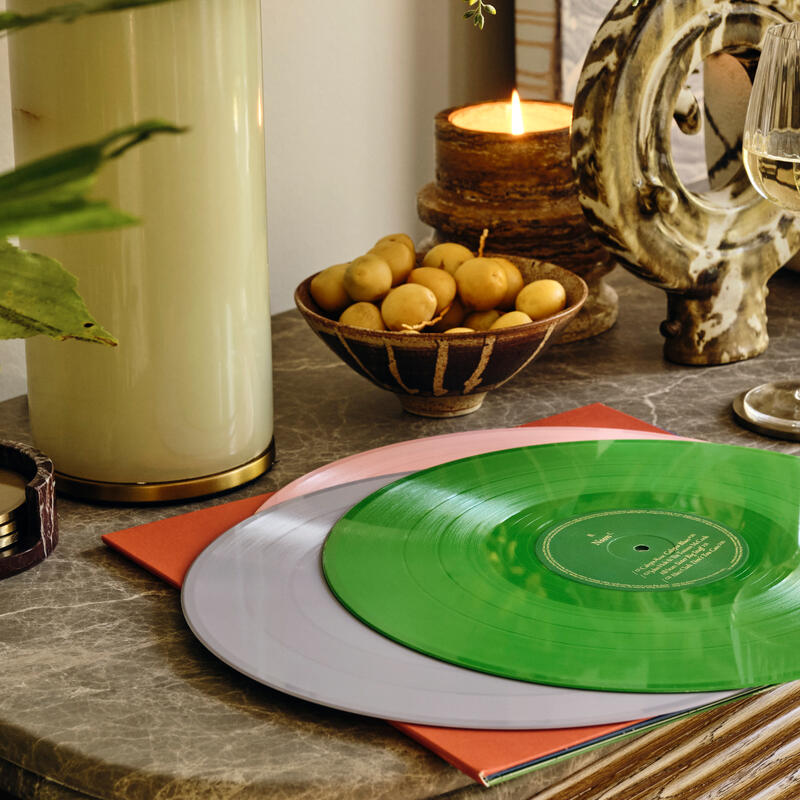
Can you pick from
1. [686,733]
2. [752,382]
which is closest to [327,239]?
[752,382]

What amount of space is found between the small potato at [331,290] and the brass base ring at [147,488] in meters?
0.19

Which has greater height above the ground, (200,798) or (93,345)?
(93,345)

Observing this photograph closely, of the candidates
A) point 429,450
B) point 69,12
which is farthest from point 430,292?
point 69,12

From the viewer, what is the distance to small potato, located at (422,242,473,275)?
0.93 meters

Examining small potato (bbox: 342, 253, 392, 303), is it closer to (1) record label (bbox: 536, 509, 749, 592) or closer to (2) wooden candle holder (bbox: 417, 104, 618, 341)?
(2) wooden candle holder (bbox: 417, 104, 618, 341)

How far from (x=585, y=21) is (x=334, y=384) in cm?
62

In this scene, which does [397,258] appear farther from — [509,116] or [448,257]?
[509,116]

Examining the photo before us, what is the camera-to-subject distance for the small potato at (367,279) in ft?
2.89

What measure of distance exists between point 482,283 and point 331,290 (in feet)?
0.40

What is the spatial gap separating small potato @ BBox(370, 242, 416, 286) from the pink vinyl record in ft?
0.49

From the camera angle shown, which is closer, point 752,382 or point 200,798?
point 200,798

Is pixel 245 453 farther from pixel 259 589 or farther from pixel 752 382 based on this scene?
pixel 752 382

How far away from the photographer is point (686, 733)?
537mm

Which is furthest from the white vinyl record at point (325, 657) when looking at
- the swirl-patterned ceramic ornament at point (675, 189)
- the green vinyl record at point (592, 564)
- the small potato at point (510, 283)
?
the swirl-patterned ceramic ornament at point (675, 189)
